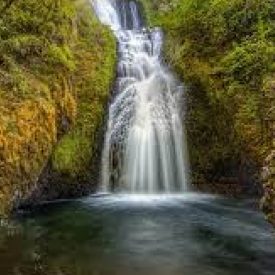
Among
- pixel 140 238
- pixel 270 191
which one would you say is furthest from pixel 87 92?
pixel 270 191

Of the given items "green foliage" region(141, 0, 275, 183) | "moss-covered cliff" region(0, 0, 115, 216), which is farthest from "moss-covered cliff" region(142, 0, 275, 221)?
"moss-covered cliff" region(0, 0, 115, 216)

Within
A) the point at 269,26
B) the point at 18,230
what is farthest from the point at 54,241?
the point at 269,26

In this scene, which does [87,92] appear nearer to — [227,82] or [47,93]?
[47,93]

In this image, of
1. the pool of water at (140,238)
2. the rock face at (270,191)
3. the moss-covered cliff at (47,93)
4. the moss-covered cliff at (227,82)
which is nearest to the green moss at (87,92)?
the moss-covered cliff at (47,93)

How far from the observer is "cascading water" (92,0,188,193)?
42.3 ft

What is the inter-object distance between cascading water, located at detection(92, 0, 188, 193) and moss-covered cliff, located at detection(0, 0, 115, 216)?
1.56 ft

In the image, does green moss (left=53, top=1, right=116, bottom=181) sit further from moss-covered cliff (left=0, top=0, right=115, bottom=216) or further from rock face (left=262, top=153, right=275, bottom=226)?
rock face (left=262, top=153, right=275, bottom=226)

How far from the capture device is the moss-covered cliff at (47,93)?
10.6 metres

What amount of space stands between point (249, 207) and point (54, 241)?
4.55 meters

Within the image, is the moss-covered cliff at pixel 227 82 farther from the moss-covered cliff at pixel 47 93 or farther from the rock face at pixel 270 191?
the rock face at pixel 270 191

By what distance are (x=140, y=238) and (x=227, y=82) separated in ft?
17.2

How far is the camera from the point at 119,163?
13.1 meters

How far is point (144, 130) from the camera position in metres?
13.5

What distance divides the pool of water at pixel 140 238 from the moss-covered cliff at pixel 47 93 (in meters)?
0.88
